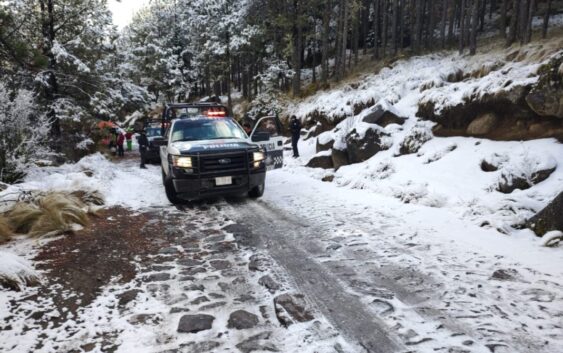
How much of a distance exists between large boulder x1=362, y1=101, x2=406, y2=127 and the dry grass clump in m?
9.59

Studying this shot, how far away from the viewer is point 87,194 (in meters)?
8.63

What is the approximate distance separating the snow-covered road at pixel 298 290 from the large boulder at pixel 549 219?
30 centimetres

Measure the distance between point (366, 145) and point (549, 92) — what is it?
5.21 metres

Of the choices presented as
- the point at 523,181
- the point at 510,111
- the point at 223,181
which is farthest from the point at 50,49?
the point at 523,181

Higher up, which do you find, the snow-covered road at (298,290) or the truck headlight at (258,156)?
the truck headlight at (258,156)

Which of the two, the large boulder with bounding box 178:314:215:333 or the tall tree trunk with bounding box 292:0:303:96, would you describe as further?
the tall tree trunk with bounding box 292:0:303:96

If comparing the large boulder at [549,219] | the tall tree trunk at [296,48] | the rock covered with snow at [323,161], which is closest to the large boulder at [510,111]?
the large boulder at [549,219]

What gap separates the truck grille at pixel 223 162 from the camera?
830 centimetres

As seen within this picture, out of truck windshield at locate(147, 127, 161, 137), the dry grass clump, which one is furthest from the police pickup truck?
truck windshield at locate(147, 127, 161, 137)

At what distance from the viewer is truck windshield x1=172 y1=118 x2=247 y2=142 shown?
951cm

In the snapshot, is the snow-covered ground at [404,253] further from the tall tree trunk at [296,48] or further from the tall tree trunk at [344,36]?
the tall tree trunk at [296,48]

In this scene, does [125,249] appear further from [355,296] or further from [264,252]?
[355,296]

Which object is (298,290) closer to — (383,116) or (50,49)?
(383,116)

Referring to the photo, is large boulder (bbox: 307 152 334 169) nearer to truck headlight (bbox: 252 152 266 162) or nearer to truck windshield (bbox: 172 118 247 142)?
truck windshield (bbox: 172 118 247 142)
